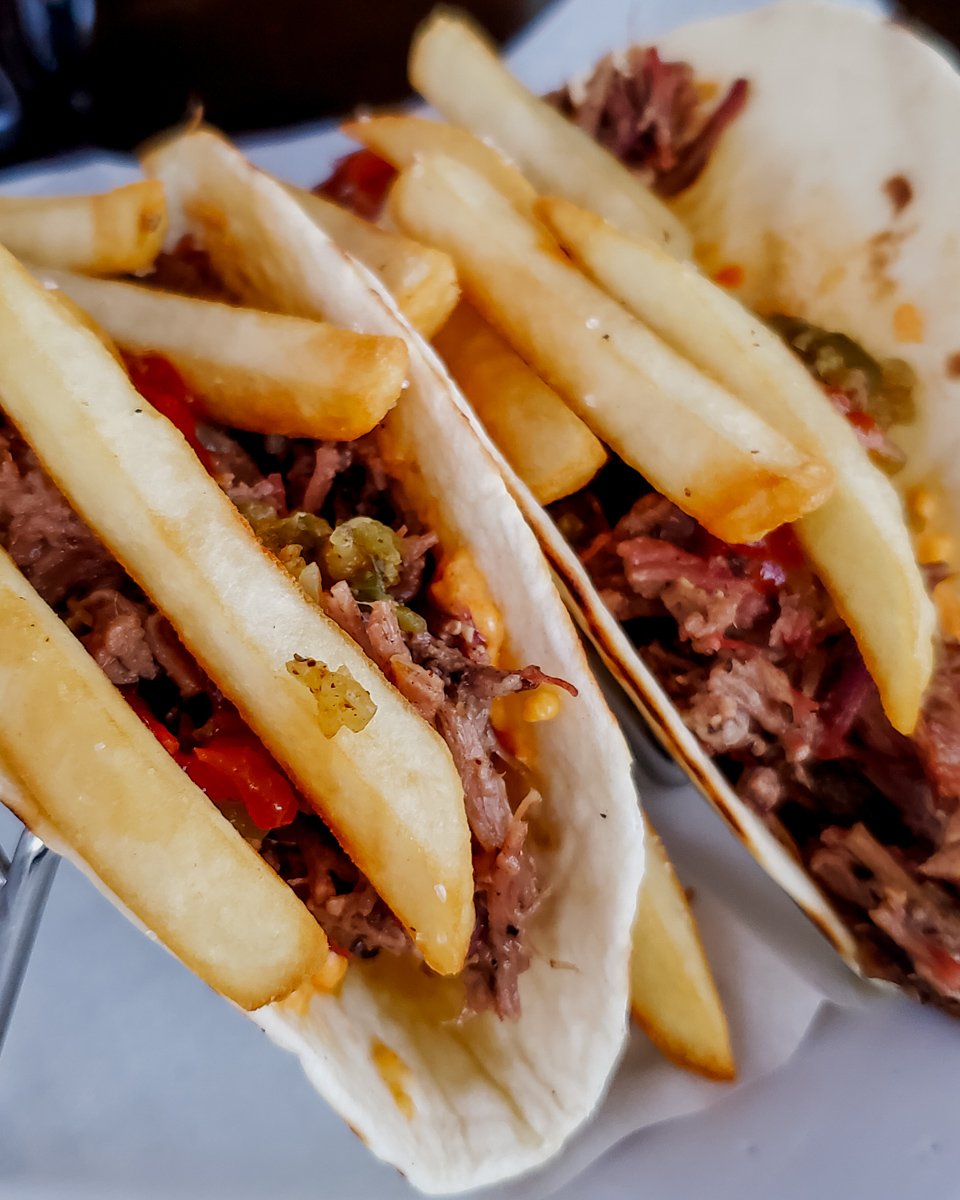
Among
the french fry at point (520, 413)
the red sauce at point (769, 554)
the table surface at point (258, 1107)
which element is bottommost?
the table surface at point (258, 1107)

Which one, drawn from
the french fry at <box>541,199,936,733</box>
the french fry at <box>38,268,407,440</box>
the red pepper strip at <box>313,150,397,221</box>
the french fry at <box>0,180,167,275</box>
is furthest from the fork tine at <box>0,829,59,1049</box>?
the red pepper strip at <box>313,150,397,221</box>

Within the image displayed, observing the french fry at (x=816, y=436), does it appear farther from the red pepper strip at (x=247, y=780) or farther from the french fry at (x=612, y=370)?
the red pepper strip at (x=247, y=780)

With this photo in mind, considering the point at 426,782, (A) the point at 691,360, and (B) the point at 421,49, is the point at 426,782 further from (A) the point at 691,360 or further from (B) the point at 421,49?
(B) the point at 421,49

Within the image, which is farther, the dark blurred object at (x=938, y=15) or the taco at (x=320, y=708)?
the dark blurred object at (x=938, y=15)

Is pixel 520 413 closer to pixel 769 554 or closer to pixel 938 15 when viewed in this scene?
pixel 769 554

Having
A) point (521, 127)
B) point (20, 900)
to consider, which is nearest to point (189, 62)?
point (521, 127)

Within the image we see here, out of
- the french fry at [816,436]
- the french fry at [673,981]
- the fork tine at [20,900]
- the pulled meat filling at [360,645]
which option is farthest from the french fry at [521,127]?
the fork tine at [20,900]

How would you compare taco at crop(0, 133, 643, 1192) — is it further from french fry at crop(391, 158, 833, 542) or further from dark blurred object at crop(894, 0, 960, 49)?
dark blurred object at crop(894, 0, 960, 49)
